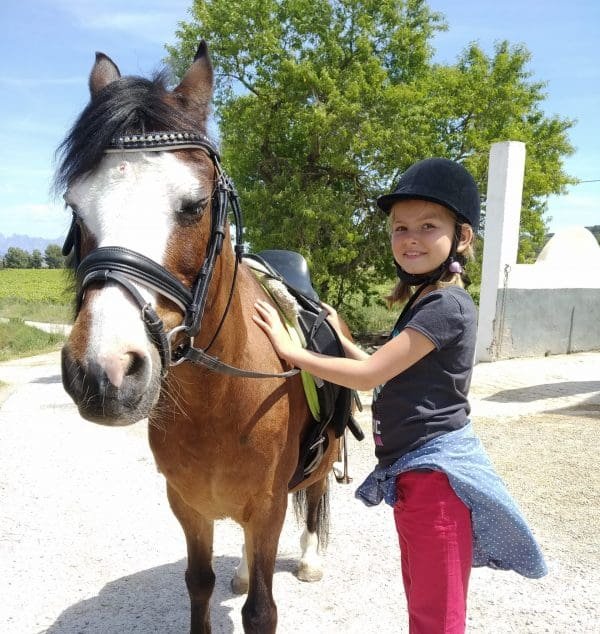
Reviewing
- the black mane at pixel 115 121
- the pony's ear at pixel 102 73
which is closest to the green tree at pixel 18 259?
the pony's ear at pixel 102 73

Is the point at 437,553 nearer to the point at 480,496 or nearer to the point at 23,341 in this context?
the point at 480,496

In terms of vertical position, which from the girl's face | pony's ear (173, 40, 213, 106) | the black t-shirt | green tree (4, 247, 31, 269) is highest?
pony's ear (173, 40, 213, 106)

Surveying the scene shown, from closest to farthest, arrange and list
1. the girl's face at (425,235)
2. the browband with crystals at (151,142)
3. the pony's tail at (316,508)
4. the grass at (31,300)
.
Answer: the browband with crystals at (151,142) → the girl's face at (425,235) → the pony's tail at (316,508) → the grass at (31,300)

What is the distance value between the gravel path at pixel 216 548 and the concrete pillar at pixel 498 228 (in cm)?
403

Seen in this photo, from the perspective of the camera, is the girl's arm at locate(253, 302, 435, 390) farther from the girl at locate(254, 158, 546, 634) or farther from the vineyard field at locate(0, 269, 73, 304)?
the vineyard field at locate(0, 269, 73, 304)

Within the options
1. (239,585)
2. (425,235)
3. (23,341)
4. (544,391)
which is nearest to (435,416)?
(425,235)

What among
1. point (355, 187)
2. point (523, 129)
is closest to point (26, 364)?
point (355, 187)

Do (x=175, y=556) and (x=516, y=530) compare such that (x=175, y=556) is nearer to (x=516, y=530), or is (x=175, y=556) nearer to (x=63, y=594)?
(x=63, y=594)

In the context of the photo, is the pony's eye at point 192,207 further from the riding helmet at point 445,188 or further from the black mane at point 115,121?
the riding helmet at point 445,188

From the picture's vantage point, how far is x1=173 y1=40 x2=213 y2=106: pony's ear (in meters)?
1.67

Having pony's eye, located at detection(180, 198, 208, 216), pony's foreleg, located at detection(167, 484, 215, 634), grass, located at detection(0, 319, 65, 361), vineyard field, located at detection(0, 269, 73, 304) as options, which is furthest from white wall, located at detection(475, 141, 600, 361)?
vineyard field, located at detection(0, 269, 73, 304)

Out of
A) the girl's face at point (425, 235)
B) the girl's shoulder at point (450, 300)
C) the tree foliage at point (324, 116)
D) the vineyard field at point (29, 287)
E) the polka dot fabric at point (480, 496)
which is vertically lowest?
the vineyard field at point (29, 287)

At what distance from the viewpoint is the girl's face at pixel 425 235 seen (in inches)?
68.7

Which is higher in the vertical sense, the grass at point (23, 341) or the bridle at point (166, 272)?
the bridle at point (166, 272)
